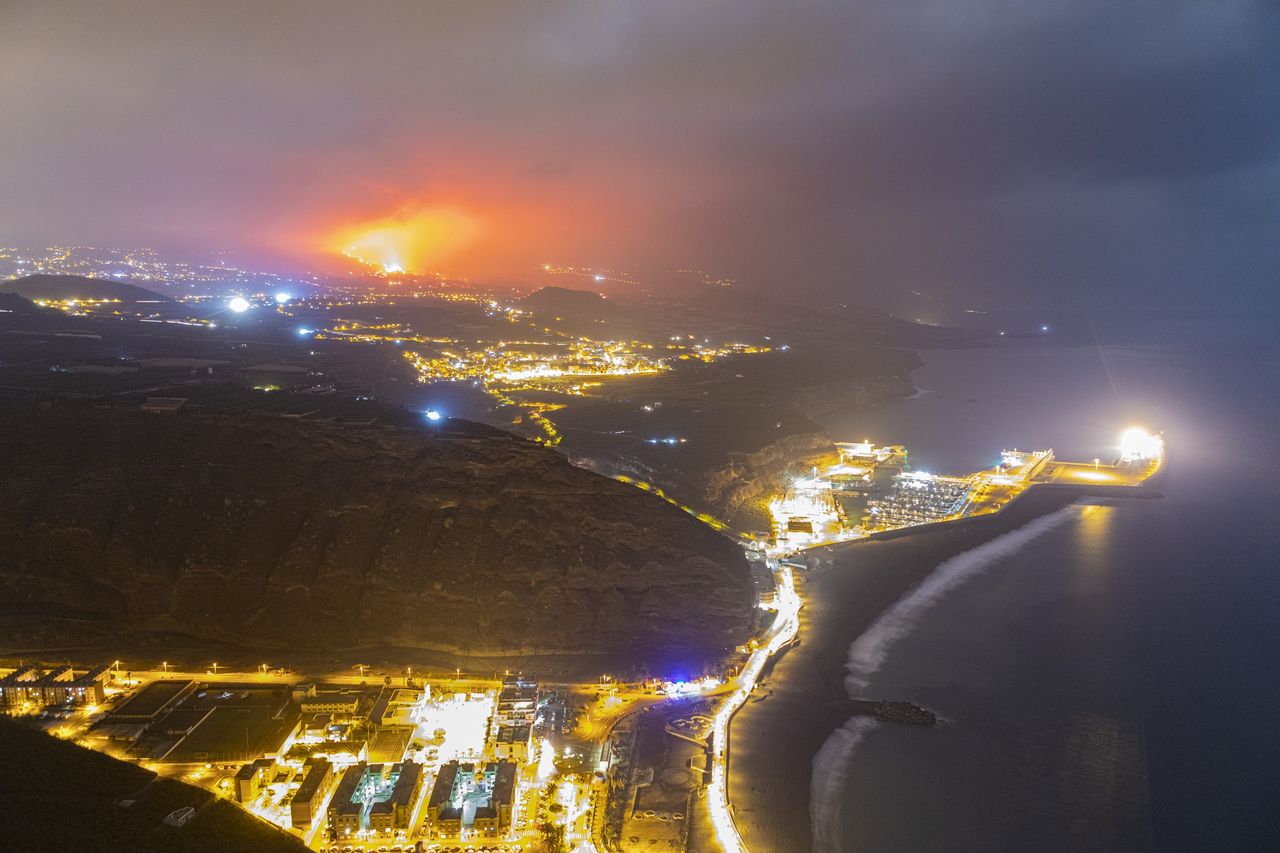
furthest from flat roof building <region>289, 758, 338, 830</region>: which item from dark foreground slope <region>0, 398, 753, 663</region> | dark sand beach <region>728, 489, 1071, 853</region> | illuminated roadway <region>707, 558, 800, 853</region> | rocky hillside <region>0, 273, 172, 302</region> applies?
rocky hillside <region>0, 273, 172, 302</region>

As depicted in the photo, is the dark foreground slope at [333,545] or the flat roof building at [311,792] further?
the dark foreground slope at [333,545]

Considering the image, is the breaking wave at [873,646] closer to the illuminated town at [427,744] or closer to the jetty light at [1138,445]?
the illuminated town at [427,744]

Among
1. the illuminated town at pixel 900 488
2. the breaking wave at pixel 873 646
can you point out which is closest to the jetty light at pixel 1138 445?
the illuminated town at pixel 900 488

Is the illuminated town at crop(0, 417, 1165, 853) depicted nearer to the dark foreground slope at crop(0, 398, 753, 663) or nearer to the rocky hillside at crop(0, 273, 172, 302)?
the dark foreground slope at crop(0, 398, 753, 663)

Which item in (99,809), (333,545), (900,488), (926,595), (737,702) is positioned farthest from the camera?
(900,488)

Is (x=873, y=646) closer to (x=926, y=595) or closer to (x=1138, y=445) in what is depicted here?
(x=926, y=595)

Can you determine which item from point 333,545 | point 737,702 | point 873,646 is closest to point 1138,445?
point 873,646

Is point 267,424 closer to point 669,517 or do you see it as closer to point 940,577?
point 669,517
